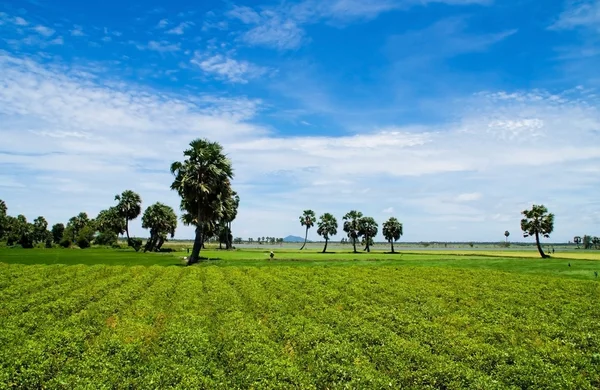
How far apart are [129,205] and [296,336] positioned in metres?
114

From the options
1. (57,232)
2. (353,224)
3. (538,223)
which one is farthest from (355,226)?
(57,232)

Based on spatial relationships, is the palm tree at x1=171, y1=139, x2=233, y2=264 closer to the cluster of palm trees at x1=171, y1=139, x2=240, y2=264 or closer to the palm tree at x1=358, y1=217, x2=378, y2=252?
the cluster of palm trees at x1=171, y1=139, x2=240, y2=264

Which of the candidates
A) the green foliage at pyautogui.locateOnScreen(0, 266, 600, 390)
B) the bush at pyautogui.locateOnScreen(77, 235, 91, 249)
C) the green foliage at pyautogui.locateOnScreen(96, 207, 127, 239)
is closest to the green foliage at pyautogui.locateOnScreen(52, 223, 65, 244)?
the green foliage at pyautogui.locateOnScreen(96, 207, 127, 239)

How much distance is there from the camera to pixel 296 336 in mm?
16156

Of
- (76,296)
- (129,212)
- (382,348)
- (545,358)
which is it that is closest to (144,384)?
(382,348)

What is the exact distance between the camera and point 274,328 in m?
17.8

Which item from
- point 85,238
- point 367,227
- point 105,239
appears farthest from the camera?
point 367,227

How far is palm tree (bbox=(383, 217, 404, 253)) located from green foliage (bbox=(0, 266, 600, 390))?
315 ft

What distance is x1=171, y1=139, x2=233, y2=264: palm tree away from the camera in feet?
186

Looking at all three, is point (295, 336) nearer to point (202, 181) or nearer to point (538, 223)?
point (202, 181)

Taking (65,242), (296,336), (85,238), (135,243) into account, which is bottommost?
(296,336)

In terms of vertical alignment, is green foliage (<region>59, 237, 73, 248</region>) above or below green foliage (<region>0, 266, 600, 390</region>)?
above

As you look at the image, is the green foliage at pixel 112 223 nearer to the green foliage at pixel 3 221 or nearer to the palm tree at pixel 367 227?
the green foliage at pixel 3 221

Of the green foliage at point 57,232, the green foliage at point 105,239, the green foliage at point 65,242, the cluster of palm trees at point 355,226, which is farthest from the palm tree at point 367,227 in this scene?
the green foliage at point 57,232
